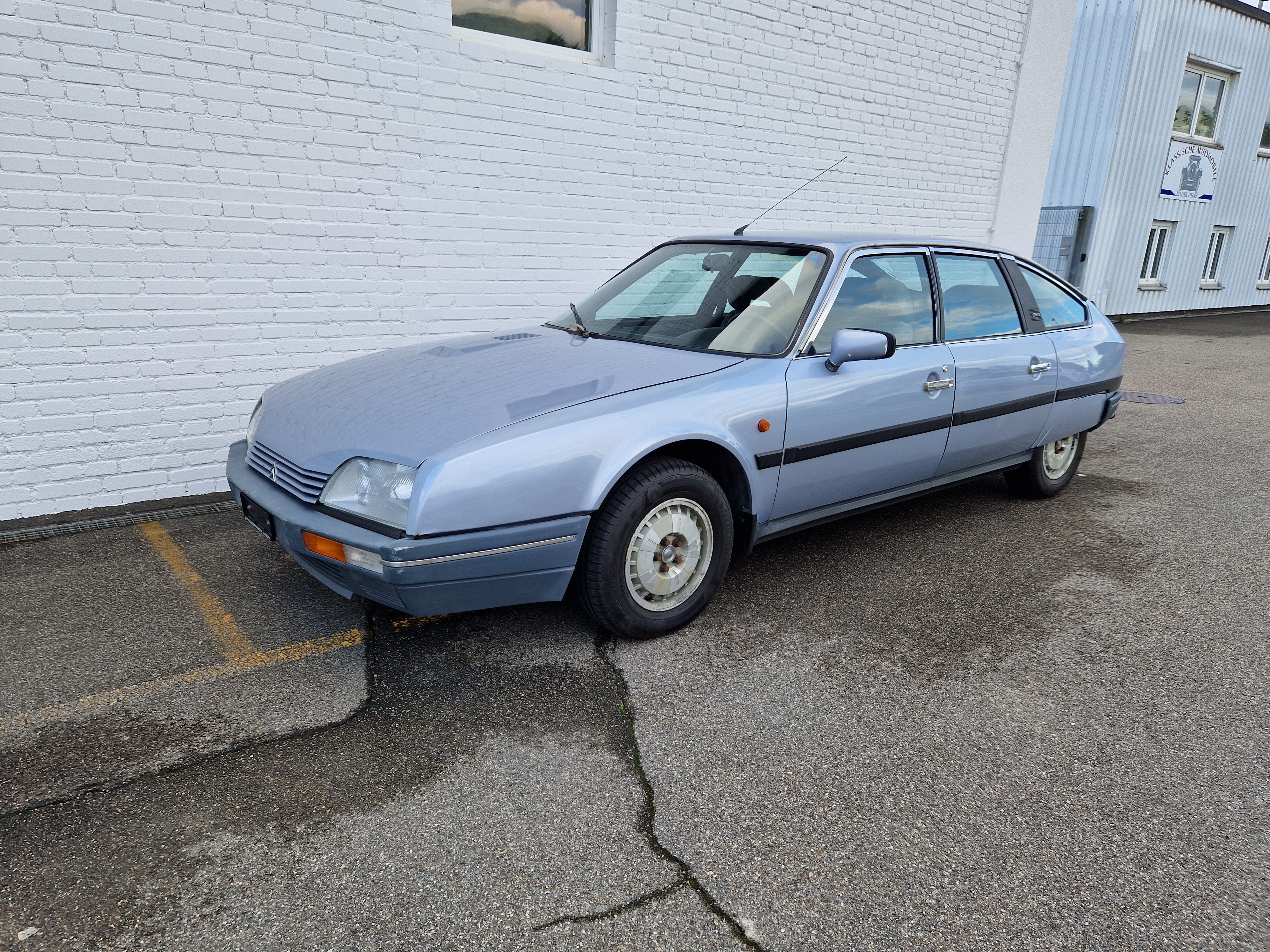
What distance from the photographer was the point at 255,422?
133 inches

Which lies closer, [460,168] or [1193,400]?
[460,168]

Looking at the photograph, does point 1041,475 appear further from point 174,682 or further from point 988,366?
point 174,682

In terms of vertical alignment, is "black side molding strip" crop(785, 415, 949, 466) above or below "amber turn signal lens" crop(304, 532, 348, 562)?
above

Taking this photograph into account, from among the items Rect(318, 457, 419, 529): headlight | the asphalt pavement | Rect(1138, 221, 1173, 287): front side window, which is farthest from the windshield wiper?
Rect(1138, 221, 1173, 287): front side window

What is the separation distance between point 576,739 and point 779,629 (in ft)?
3.49

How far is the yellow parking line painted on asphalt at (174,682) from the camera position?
103 inches

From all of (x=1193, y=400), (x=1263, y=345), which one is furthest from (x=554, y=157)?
(x=1263, y=345)

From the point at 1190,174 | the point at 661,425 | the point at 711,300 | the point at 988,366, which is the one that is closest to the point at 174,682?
the point at 661,425

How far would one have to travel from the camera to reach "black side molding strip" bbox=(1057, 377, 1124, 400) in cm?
451

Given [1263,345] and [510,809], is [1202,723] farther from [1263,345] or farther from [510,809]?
[1263,345]

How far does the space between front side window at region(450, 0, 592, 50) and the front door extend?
331cm

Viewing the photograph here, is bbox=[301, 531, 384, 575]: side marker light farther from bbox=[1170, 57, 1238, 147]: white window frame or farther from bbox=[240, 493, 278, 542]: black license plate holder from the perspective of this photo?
bbox=[1170, 57, 1238, 147]: white window frame

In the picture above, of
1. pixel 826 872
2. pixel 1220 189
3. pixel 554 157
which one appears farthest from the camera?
pixel 1220 189

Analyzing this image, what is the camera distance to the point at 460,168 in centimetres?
530
